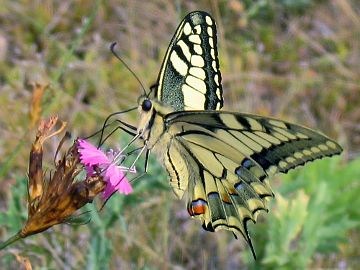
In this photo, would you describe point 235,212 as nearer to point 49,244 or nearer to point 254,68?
point 49,244

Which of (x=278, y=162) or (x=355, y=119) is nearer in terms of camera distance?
(x=278, y=162)

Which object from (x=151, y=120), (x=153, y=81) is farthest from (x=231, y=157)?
(x=153, y=81)

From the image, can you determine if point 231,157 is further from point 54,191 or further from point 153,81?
point 153,81

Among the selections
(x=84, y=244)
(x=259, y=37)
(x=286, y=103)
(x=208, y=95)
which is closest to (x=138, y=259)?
(x=84, y=244)

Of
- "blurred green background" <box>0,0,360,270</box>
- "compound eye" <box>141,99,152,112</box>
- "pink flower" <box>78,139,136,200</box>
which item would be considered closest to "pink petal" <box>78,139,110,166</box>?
"pink flower" <box>78,139,136,200</box>

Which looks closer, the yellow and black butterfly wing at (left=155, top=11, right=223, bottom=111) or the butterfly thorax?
the butterfly thorax

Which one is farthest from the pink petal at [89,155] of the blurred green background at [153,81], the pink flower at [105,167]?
the blurred green background at [153,81]

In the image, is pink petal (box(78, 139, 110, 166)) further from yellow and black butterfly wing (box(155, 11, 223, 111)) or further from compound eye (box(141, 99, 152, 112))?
yellow and black butterfly wing (box(155, 11, 223, 111))
